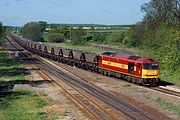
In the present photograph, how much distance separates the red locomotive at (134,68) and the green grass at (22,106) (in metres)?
11.3

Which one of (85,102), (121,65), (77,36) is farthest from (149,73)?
(77,36)

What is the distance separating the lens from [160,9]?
63.8m

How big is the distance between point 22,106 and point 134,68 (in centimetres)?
1618

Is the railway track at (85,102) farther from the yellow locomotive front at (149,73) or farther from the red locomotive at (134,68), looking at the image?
the yellow locomotive front at (149,73)

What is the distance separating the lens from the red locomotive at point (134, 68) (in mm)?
39656

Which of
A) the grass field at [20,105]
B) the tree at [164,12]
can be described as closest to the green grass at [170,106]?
the grass field at [20,105]

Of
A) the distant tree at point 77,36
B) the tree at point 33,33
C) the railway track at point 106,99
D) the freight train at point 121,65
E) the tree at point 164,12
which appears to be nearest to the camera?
the railway track at point 106,99

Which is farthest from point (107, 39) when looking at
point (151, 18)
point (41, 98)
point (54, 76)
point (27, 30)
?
point (41, 98)

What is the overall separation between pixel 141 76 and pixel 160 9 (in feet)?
86.3

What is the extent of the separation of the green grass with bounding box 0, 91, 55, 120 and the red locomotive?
11.3m

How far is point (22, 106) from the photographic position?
1081 inches

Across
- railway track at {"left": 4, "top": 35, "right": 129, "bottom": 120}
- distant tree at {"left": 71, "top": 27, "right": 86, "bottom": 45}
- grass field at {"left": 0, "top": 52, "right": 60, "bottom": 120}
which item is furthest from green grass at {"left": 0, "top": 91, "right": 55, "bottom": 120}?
distant tree at {"left": 71, "top": 27, "right": 86, "bottom": 45}

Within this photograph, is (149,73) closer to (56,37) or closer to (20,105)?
(20,105)

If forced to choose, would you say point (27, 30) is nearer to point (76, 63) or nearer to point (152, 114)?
point (76, 63)
